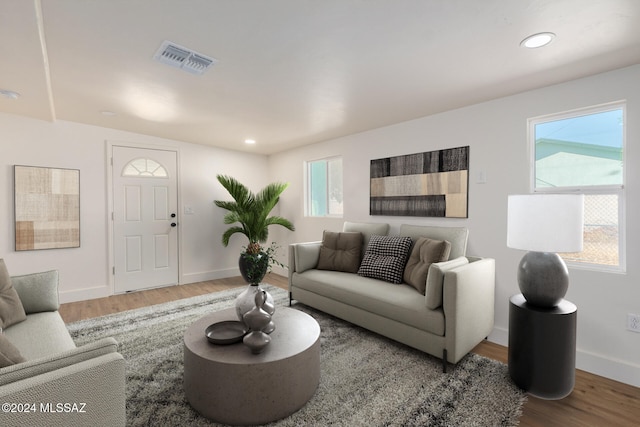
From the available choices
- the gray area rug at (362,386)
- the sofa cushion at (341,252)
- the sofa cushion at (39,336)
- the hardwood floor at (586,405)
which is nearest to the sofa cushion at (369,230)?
the sofa cushion at (341,252)

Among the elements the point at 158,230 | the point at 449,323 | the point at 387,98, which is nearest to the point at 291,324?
the point at 449,323

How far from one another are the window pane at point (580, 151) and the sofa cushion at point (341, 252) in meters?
1.76

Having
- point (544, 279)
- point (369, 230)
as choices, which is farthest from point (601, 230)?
point (369, 230)

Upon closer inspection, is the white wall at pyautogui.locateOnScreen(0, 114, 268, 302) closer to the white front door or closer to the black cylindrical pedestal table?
the white front door

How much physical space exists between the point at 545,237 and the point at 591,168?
3.21ft

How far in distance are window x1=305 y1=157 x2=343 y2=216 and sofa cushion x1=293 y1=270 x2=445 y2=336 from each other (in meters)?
1.36

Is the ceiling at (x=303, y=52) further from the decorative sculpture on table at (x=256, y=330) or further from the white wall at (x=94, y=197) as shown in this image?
the decorative sculpture on table at (x=256, y=330)

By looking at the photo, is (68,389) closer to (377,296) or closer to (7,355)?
(7,355)

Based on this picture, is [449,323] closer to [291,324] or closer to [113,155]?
[291,324]

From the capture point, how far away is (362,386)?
1932mm

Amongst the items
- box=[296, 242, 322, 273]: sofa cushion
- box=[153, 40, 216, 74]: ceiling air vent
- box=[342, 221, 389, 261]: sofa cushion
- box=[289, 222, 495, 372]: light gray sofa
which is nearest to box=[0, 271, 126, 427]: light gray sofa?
box=[153, 40, 216, 74]: ceiling air vent

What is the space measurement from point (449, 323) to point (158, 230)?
394 centimetres

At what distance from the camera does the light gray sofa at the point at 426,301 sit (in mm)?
2098

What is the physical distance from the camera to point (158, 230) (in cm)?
434
